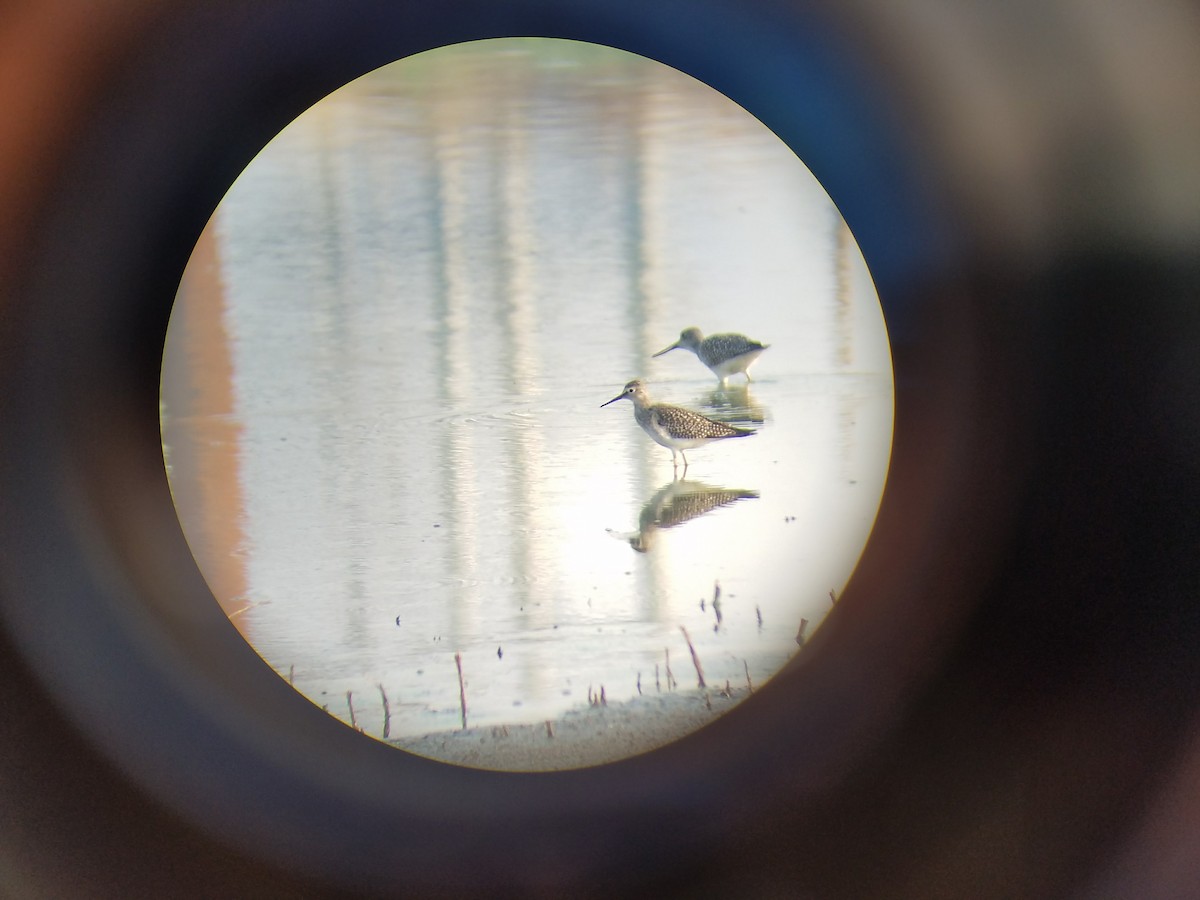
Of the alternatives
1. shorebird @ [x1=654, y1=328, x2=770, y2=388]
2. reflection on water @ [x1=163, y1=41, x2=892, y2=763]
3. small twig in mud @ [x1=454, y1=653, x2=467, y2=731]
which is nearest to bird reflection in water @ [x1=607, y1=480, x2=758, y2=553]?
reflection on water @ [x1=163, y1=41, x2=892, y2=763]

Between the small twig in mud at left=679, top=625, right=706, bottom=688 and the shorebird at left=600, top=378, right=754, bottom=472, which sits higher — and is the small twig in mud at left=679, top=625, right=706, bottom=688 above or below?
below

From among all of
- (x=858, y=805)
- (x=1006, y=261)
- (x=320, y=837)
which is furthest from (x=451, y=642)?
(x=1006, y=261)

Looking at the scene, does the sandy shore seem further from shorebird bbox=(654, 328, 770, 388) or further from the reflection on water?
shorebird bbox=(654, 328, 770, 388)

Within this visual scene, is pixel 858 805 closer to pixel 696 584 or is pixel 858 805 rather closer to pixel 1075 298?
pixel 696 584

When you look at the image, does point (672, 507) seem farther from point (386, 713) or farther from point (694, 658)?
point (386, 713)

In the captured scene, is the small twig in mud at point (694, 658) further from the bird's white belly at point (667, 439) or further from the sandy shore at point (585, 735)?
the bird's white belly at point (667, 439)

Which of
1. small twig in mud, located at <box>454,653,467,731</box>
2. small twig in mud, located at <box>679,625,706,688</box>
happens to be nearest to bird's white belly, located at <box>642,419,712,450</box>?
small twig in mud, located at <box>679,625,706,688</box>

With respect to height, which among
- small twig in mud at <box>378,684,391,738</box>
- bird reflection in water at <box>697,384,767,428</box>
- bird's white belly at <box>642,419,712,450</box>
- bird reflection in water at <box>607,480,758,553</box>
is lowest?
small twig in mud at <box>378,684,391,738</box>
